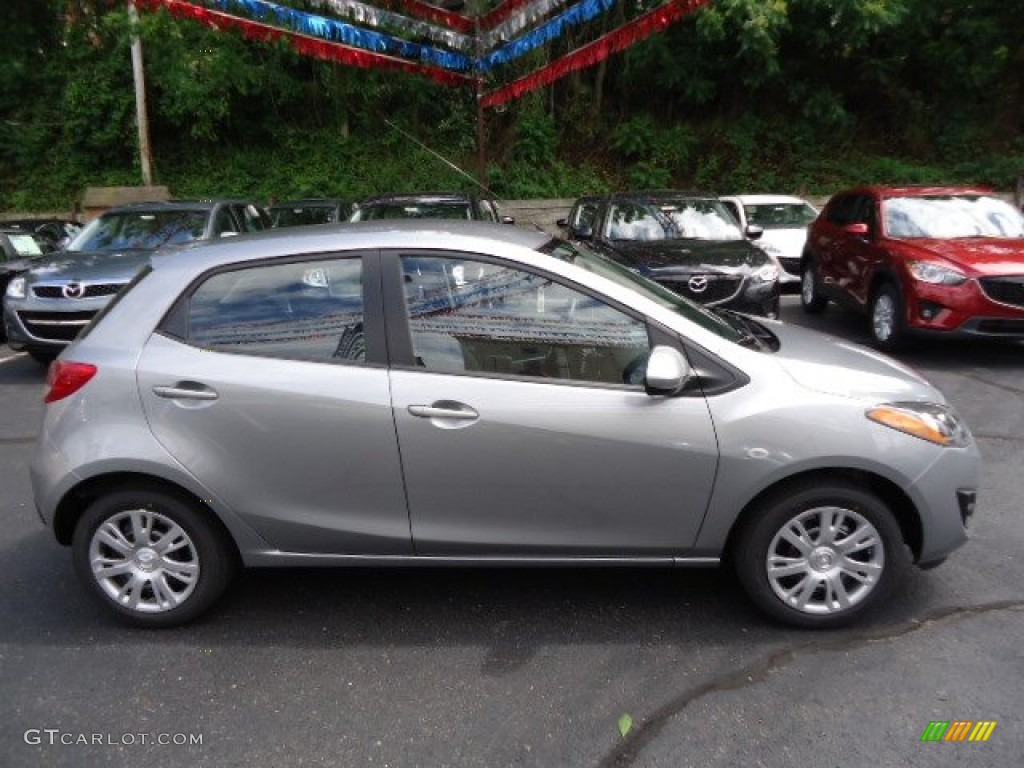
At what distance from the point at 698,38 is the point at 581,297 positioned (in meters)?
18.9

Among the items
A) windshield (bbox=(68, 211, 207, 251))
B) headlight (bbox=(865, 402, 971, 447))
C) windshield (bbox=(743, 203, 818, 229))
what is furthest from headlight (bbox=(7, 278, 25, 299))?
windshield (bbox=(743, 203, 818, 229))

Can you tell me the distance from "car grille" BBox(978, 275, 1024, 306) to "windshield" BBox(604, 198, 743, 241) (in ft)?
8.34

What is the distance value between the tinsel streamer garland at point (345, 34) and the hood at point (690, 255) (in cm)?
757

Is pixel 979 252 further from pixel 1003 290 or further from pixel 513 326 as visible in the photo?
pixel 513 326

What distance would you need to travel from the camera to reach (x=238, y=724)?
9.64 feet

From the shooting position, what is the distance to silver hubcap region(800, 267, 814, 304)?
36.0 feet

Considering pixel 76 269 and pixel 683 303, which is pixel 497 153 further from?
pixel 683 303

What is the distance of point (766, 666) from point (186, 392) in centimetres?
247

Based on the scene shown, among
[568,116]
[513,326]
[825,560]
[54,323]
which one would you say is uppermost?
[568,116]

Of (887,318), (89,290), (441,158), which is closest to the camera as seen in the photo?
(89,290)

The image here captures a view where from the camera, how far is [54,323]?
8078mm

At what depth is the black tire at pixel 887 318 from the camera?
26.9ft

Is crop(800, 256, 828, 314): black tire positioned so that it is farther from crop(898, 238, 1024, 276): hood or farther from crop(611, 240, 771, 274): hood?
crop(898, 238, 1024, 276): hood

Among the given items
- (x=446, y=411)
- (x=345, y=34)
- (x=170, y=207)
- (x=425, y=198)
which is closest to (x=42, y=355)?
(x=170, y=207)
